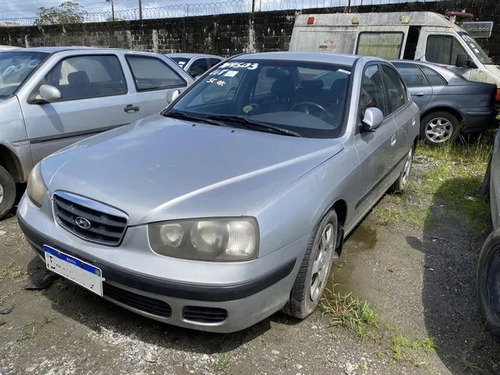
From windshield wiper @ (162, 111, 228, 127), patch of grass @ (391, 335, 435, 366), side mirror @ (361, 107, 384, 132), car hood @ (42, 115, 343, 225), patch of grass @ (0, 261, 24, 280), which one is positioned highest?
side mirror @ (361, 107, 384, 132)

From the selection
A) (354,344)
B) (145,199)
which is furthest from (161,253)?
(354,344)

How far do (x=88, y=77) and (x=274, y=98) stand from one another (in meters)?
2.36

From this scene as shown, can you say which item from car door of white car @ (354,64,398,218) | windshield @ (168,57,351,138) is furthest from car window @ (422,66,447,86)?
windshield @ (168,57,351,138)

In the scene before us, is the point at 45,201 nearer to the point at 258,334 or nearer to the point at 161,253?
the point at 161,253

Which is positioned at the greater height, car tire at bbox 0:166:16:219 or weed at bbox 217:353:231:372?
car tire at bbox 0:166:16:219

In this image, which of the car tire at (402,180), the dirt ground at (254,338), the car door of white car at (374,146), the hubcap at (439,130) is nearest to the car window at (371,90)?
the car door of white car at (374,146)

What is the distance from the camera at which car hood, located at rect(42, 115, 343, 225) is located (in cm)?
201

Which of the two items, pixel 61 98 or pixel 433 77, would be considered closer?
pixel 61 98

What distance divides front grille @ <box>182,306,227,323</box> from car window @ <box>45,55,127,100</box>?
3.04 metres

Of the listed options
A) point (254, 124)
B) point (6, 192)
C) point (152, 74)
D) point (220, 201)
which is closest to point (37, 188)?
point (220, 201)

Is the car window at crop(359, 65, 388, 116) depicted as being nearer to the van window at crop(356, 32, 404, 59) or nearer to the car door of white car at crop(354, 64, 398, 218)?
the car door of white car at crop(354, 64, 398, 218)

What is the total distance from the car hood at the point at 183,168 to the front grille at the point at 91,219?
42mm

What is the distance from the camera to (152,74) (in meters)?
5.17

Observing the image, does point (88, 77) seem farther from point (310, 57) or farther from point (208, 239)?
point (208, 239)
